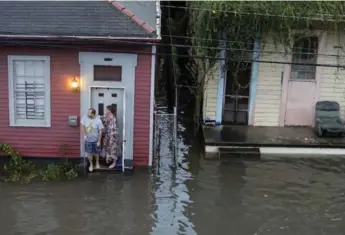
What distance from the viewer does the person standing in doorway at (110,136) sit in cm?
1176

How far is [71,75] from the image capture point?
39.3ft

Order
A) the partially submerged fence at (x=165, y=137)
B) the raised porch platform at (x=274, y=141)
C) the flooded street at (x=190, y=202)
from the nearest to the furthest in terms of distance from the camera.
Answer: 1. the flooded street at (x=190, y=202)
2. the partially submerged fence at (x=165, y=137)
3. the raised porch platform at (x=274, y=141)

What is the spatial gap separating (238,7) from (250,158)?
421 centimetres

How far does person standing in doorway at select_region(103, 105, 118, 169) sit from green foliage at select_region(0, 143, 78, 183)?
0.92m

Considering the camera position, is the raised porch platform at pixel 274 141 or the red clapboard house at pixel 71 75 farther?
the raised porch platform at pixel 274 141

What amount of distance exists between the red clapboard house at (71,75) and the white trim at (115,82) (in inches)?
0.9

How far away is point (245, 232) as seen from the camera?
9.17 m

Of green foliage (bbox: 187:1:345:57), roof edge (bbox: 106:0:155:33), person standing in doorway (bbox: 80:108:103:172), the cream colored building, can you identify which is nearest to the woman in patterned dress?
person standing in doorway (bbox: 80:108:103:172)

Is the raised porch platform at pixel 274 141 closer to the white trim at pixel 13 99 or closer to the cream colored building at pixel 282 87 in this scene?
the cream colored building at pixel 282 87

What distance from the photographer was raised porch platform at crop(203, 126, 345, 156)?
1363cm

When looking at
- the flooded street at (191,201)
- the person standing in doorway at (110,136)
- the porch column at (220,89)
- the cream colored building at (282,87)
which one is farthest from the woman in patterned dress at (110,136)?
the porch column at (220,89)

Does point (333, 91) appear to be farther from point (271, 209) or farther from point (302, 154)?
point (271, 209)

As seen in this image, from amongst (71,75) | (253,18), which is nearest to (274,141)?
(253,18)

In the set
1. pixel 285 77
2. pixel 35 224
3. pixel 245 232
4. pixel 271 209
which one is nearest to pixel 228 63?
pixel 285 77
